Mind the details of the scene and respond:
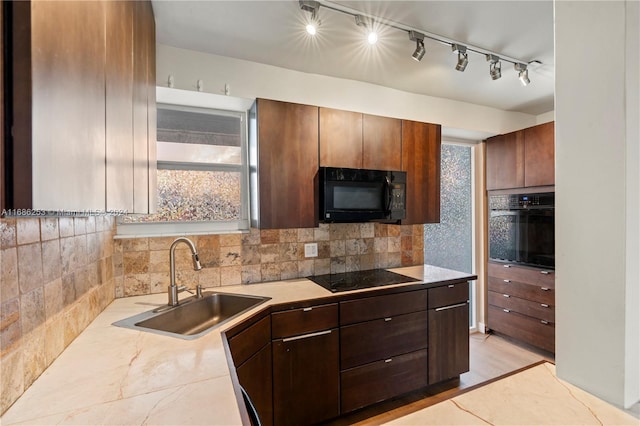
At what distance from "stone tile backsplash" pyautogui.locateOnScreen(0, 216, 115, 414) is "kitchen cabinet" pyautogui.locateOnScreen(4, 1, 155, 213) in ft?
1.11

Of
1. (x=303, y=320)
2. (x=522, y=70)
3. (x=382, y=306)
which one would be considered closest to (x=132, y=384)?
(x=303, y=320)

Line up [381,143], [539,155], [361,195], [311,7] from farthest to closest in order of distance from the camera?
1. [539,155]
2. [381,143]
3. [361,195]
4. [311,7]

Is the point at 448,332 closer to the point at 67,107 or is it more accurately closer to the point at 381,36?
the point at 381,36

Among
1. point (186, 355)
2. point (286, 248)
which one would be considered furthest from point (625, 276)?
point (286, 248)

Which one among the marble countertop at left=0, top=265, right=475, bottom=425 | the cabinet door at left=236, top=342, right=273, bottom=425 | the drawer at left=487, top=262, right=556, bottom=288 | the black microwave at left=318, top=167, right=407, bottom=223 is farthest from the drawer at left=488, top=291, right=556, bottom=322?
the marble countertop at left=0, top=265, right=475, bottom=425

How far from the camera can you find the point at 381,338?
210cm

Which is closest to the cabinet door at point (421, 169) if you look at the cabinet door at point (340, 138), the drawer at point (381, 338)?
the cabinet door at point (340, 138)

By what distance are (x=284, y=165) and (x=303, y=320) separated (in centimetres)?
106

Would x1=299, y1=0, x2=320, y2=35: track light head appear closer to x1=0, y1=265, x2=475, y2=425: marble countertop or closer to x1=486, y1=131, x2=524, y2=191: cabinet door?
x1=0, y1=265, x2=475, y2=425: marble countertop

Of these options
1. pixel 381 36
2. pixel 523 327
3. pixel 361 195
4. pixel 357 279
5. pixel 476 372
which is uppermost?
pixel 381 36

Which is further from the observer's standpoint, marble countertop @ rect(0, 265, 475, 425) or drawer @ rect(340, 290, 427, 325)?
drawer @ rect(340, 290, 427, 325)

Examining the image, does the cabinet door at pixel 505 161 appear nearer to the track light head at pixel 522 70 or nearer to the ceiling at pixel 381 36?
the ceiling at pixel 381 36

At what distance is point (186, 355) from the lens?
1.12 m

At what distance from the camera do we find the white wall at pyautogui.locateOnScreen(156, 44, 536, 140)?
2.06 metres
